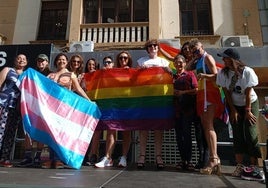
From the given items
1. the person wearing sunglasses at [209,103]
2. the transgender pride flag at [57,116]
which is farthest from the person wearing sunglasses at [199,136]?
the transgender pride flag at [57,116]

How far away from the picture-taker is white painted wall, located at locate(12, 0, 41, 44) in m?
11.7

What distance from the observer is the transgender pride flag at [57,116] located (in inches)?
164

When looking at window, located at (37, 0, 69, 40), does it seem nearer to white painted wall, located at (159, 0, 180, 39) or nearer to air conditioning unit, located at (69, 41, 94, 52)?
air conditioning unit, located at (69, 41, 94, 52)

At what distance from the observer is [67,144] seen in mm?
4207

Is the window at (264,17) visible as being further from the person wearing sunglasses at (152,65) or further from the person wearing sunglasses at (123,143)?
the person wearing sunglasses at (123,143)

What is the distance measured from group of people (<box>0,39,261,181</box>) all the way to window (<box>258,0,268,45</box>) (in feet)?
24.0

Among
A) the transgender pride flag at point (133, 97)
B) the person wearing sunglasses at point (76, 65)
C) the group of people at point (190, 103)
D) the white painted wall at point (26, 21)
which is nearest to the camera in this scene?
the group of people at point (190, 103)

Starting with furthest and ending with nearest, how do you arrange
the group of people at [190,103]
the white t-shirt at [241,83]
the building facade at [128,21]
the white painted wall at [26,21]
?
the white painted wall at [26,21], the building facade at [128,21], the group of people at [190,103], the white t-shirt at [241,83]

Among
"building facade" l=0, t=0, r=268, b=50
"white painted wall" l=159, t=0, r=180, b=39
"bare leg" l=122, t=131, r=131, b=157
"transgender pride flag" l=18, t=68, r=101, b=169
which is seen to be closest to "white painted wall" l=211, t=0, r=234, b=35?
"building facade" l=0, t=0, r=268, b=50

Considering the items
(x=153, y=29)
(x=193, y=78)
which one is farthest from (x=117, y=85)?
(x=153, y=29)

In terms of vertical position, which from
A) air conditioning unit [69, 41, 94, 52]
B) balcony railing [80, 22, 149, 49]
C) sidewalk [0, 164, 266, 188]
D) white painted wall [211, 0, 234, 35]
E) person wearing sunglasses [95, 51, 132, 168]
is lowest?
sidewalk [0, 164, 266, 188]

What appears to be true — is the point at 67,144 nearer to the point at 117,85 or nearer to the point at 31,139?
the point at 31,139

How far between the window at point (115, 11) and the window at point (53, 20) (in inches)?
60.6

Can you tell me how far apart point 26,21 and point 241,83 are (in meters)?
10.3
